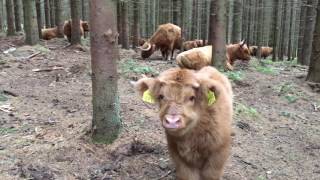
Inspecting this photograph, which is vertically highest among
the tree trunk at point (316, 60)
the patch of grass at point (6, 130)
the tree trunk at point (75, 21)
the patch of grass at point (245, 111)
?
the tree trunk at point (75, 21)

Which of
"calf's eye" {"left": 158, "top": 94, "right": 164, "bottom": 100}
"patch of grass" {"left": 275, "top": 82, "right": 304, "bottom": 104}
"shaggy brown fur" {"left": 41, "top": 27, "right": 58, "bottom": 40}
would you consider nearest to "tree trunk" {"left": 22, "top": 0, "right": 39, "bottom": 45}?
"shaggy brown fur" {"left": 41, "top": 27, "right": 58, "bottom": 40}

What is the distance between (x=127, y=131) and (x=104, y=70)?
108 cm

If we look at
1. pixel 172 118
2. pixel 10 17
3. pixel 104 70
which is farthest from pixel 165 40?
pixel 172 118

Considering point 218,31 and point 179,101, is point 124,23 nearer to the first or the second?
point 218,31

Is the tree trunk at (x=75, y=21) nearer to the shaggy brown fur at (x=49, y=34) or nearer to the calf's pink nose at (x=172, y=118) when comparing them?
the shaggy brown fur at (x=49, y=34)

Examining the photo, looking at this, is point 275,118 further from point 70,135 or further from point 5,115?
point 5,115

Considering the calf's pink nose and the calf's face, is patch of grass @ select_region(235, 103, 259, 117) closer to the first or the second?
the calf's face

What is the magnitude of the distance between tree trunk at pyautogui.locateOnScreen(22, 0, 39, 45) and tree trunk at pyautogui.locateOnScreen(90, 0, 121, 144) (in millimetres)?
8629

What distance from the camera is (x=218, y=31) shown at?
975 centimetres

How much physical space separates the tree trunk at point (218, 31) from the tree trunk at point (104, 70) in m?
4.17

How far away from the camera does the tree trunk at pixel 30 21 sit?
1380cm

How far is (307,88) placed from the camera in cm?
1059

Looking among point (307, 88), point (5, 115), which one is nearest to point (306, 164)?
point (307, 88)

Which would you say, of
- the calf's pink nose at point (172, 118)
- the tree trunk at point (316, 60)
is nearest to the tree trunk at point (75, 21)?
the tree trunk at point (316, 60)
